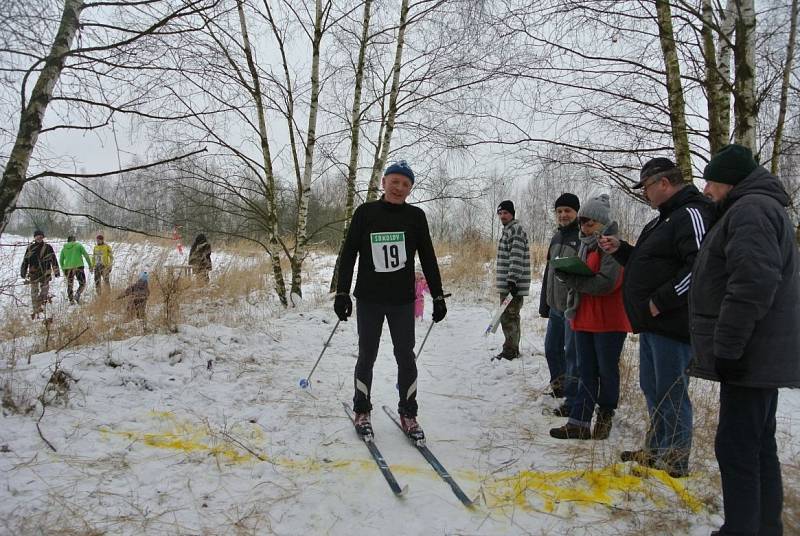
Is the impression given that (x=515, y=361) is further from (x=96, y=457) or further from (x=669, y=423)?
(x=96, y=457)

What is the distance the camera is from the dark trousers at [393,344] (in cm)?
337

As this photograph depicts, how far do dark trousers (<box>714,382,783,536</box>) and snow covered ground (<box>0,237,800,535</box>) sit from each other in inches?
10.8

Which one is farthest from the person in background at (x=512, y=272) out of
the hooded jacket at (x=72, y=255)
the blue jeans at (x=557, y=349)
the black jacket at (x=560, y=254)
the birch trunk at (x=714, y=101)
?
the hooded jacket at (x=72, y=255)

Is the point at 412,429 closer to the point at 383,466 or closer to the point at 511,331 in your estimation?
the point at 383,466

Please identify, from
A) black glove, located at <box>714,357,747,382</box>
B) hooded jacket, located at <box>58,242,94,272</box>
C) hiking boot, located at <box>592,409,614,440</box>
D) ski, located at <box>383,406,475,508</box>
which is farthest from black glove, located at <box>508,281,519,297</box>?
hooded jacket, located at <box>58,242,94,272</box>

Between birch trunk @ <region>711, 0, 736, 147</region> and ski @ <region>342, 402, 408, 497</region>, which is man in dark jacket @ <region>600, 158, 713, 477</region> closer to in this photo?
ski @ <region>342, 402, 408, 497</region>

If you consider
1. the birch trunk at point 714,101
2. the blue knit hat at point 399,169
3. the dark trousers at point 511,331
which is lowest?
the dark trousers at point 511,331

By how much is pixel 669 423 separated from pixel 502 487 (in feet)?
3.57

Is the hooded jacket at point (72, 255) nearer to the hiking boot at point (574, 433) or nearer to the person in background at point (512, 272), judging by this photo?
the person in background at point (512, 272)

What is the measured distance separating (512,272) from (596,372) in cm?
195

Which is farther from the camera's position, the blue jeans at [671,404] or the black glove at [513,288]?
the black glove at [513,288]

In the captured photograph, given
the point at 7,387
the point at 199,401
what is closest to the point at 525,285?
the point at 199,401

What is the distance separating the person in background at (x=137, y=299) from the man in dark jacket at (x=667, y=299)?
502 centimetres

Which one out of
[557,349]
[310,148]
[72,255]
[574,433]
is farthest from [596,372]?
[72,255]
